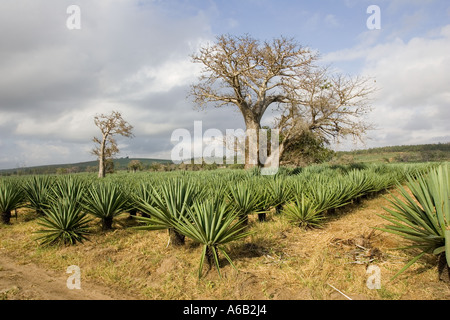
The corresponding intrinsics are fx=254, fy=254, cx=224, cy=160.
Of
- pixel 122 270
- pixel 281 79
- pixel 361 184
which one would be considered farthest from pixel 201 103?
pixel 122 270

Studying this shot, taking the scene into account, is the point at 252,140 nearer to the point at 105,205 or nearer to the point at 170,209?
the point at 105,205

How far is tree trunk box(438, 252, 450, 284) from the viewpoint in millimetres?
3070

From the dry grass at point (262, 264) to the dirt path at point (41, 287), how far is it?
19 centimetres

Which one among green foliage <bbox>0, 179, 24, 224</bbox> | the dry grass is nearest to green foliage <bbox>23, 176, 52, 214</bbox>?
green foliage <bbox>0, 179, 24, 224</bbox>

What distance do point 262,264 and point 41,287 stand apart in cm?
313

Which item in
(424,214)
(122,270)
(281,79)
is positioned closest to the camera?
(424,214)

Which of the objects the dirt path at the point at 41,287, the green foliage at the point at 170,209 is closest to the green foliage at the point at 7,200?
the dirt path at the point at 41,287

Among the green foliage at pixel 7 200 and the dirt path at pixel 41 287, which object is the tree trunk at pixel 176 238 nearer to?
the dirt path at pixel 41 287

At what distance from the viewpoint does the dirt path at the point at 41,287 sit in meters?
3.21
